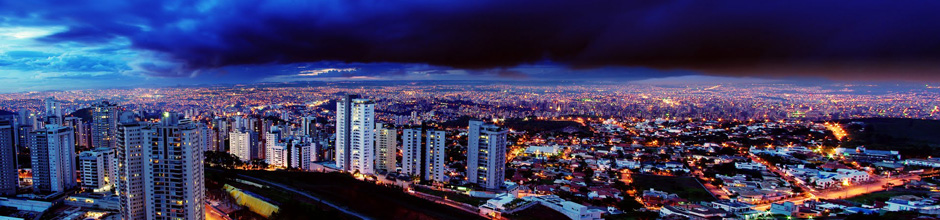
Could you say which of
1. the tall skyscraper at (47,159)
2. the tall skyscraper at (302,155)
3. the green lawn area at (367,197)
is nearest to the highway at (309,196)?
the green lawn area at (367,197)

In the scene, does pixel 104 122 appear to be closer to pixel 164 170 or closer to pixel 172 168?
pixel 164 170

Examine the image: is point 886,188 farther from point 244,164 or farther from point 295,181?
point 244,164

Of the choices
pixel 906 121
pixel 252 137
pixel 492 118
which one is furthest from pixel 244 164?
pixel 906 121

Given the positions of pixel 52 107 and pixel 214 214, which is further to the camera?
pixel 52 107

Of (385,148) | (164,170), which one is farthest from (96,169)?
(385,148)

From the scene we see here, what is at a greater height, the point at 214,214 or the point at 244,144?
the point at 244,144

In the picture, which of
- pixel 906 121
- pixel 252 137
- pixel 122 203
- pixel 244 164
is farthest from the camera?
pixel 906 121
